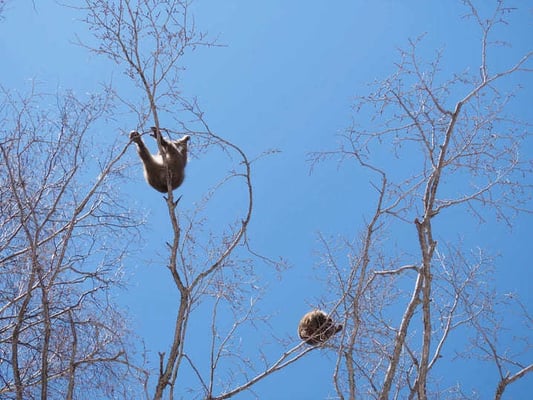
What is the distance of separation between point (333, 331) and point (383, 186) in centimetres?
103

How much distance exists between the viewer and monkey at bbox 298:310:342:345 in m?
4.18

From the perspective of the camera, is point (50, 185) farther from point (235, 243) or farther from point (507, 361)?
point (507, 361)

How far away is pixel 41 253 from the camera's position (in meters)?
3.99

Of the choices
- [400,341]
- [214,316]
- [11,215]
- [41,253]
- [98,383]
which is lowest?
[400,341]

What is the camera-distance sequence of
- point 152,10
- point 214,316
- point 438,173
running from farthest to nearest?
point 214,316 → point 438,173 → point 152,10

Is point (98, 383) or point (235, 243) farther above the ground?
point (235, 243)

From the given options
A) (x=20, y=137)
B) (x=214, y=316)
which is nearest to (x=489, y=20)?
(x=214, y=316)

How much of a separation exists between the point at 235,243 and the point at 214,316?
682mm

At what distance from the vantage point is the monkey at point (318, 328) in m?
4.18

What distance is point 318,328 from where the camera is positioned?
429 cm

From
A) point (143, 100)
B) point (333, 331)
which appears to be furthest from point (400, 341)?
point (143, 100)

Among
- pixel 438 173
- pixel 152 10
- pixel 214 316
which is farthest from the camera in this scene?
pixel 214 316

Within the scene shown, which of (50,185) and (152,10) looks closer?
(152,10)

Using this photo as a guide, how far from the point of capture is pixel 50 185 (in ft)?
14.1
